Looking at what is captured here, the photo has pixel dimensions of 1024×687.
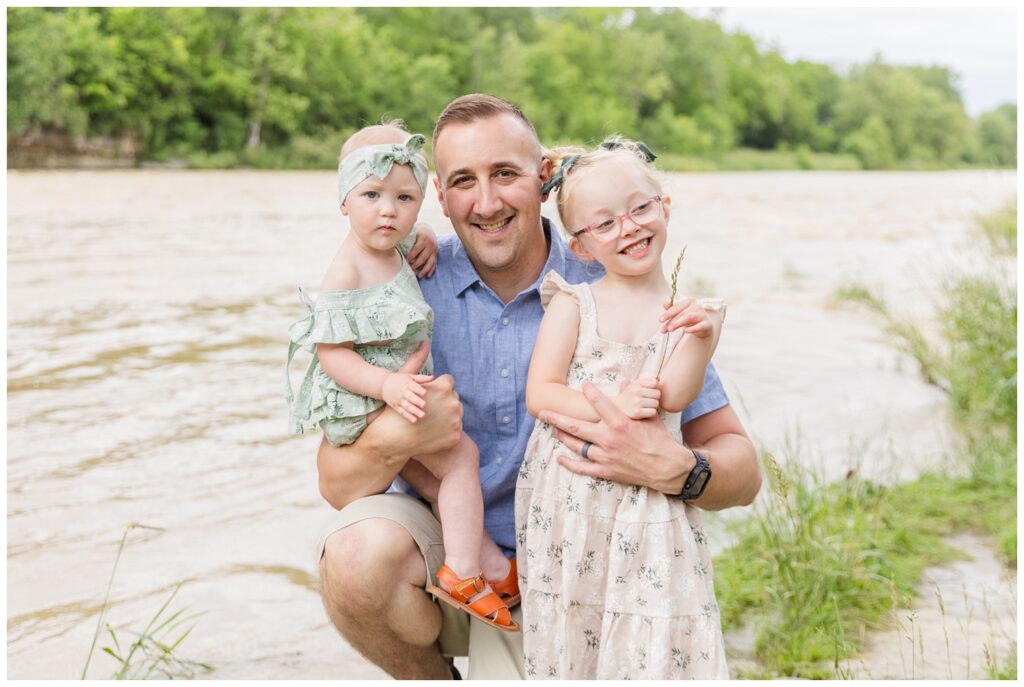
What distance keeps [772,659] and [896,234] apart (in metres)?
17.1

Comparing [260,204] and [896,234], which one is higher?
[896,234]

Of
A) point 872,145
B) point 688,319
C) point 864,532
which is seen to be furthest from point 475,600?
point 872,145

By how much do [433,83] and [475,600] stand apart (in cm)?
4033

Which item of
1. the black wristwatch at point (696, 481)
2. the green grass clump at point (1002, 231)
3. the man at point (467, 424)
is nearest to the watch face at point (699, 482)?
the black wristwatch at point (696, 481)

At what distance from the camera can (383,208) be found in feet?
9.43

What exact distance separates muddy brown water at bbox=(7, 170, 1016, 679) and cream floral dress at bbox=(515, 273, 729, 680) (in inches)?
35.1

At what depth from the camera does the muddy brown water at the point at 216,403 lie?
4.74m

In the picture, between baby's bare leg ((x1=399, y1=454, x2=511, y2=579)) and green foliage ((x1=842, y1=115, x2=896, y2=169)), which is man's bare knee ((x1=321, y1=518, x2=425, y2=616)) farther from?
green foliage ((x1=842, y1=115, x2=896, y2=169))

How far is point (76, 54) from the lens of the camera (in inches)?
1204

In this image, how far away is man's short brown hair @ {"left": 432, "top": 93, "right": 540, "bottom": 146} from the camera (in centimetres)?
308

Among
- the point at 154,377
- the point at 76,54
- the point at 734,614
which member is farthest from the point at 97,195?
the point at 734,614

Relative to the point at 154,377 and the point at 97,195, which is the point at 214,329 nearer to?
the point at 154,377

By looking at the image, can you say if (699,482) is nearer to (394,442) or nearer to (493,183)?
(394,442)

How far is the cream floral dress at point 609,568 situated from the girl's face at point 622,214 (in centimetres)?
14
